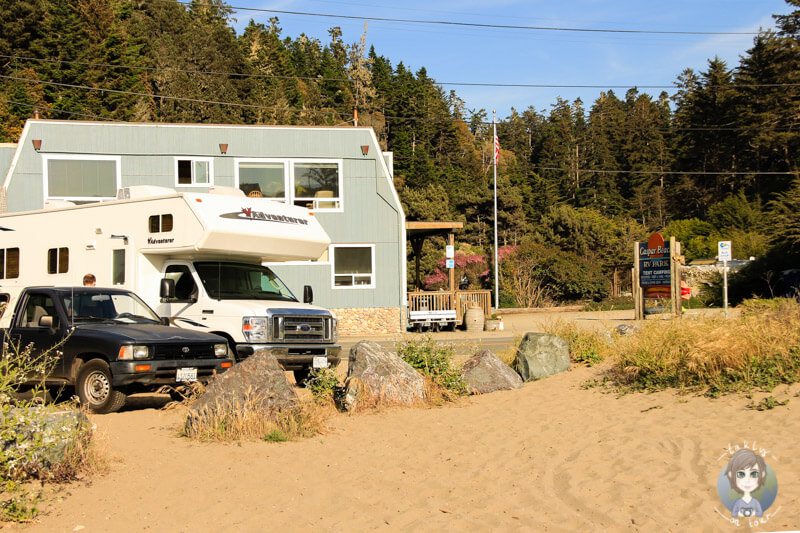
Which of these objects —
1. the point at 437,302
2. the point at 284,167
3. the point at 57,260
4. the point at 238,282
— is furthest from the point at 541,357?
the point at 284,167

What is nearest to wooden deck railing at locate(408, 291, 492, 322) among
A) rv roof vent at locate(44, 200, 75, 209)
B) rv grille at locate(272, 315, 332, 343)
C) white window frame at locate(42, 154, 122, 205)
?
white window frame at locate(42, 154, 122, 205)

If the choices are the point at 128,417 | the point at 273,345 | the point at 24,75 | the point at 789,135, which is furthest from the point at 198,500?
the point at 789,135

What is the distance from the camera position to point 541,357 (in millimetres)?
12320

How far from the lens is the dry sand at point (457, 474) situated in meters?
5.77

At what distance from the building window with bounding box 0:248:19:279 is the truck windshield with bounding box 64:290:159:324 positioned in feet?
12.2

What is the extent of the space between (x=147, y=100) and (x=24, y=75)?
8387mm

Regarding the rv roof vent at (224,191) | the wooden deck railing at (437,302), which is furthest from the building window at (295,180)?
the rv roof vent at (224,191)

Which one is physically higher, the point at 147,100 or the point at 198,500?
the point at 147,100

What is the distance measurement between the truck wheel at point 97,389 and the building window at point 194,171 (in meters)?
16.1

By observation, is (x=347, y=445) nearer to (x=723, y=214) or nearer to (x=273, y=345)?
(x=273, y=345)

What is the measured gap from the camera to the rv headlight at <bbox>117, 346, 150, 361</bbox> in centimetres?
990

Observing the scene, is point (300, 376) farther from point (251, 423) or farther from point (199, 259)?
point (251, 423)

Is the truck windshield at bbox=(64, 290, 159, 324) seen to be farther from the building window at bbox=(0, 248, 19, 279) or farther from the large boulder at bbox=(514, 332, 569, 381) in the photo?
the large boulder at bbox=(514, 332, 569, 381)

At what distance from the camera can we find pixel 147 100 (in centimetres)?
5544
